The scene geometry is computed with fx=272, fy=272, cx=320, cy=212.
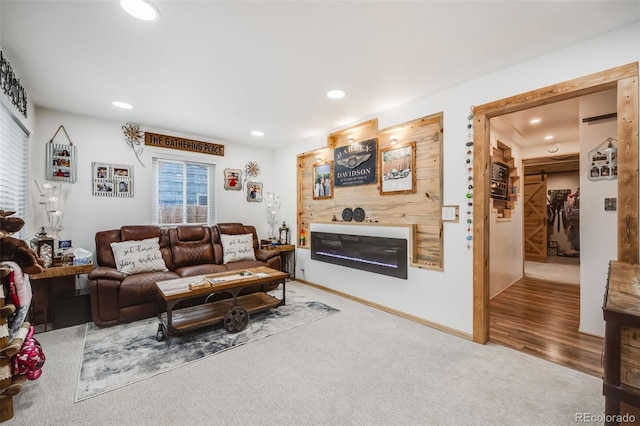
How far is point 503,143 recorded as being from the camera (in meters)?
4.33

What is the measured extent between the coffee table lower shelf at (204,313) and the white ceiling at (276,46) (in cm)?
228

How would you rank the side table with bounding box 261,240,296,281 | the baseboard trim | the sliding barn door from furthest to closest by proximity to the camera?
1. the sliding barn door
2. the side table with bounding box 261,240,296,281
3. the baseboard trim

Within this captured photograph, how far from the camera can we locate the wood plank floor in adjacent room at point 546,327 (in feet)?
7.63

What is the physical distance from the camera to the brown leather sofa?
2.90 metres

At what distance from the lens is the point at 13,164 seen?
266 centimetres

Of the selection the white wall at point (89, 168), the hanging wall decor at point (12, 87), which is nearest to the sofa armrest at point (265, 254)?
the white wall at point (89, 168)

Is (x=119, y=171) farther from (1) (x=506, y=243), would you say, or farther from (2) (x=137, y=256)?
(1) (x=506, y=243)

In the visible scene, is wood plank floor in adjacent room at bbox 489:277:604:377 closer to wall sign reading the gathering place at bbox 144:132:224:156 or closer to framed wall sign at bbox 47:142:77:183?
wall sign reading the gathering place at bbox 144:132:224:156

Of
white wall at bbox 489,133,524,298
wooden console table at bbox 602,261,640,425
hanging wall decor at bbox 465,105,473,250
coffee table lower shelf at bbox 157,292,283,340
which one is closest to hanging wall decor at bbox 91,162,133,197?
coffee table lower shelf at bbox 157,292,283,340

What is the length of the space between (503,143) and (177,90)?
4.66m

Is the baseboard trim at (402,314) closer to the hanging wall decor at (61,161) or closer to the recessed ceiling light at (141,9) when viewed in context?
the recessed ceiling light at (141,9)

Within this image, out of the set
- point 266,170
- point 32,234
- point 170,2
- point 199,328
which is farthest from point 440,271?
point 32,234

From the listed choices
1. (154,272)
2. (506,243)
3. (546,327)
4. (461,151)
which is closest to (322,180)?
(461,151)

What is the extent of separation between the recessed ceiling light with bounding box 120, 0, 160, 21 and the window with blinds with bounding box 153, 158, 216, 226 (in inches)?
112
